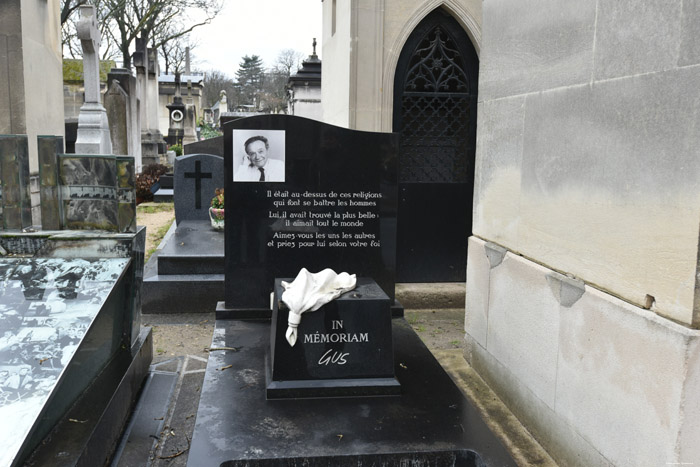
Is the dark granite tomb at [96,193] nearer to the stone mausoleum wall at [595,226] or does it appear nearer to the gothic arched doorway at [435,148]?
the stone mausoleum wall at [595,226]

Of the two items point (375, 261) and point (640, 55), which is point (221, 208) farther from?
point (640, 55)

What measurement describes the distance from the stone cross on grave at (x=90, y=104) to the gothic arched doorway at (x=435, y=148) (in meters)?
6.44

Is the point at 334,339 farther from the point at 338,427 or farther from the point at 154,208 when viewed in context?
the point at 154,208

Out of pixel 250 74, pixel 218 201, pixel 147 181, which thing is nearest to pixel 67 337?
pixel 218 201

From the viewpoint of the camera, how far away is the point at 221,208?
304 inches

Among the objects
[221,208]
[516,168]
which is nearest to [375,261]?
[516,168]

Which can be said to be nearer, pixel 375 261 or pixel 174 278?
pixel 375 261

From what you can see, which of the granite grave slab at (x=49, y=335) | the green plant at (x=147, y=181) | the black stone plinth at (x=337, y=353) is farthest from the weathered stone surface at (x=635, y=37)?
the green plant at (x=147, y=181)

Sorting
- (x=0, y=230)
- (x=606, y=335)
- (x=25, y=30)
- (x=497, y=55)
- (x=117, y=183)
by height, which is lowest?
(x=606, y=335)

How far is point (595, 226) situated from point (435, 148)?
13.2 feet

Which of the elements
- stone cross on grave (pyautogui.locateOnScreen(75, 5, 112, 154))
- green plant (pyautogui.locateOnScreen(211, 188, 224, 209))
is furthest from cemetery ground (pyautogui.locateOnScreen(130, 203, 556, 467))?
stone cross on grave (pyautogui.locateOnScreen(75, 5, 112, 154))

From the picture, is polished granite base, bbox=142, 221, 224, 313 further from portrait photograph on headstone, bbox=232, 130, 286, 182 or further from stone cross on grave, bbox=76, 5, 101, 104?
stone cross on grave, bbox=76, 5, 101, 104

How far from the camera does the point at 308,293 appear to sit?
3162 mm

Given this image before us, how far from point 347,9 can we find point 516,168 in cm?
351
